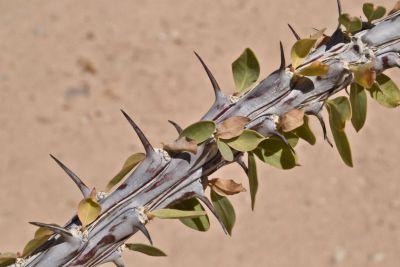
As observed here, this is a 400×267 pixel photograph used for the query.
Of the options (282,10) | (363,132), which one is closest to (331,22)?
(282,10)

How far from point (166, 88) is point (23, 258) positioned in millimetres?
3595

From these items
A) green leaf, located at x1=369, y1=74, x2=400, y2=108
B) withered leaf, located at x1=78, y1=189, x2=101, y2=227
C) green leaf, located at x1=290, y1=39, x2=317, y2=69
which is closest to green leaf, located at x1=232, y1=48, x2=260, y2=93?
green leaf, located at x1=290, y1=39, x2=317, y2=69

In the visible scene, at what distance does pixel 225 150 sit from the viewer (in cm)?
107

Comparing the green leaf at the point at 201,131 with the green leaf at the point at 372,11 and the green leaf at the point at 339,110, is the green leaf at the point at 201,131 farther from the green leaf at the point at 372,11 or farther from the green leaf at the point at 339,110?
the green leaf at the point at 372,11

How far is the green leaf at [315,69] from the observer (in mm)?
1074

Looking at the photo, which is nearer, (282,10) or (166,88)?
(166,88)

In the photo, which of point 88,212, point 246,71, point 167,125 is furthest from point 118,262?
point 167,125

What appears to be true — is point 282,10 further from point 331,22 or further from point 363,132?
point 363,132

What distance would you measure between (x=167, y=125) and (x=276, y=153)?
3340 millimetres

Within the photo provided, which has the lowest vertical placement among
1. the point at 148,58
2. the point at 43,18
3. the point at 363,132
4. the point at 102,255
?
the point at 363,132

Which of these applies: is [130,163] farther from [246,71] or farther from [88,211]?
[246,71]

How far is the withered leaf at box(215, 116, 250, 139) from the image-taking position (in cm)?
106

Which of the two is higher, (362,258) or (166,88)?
(166,88)

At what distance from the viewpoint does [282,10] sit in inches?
201
